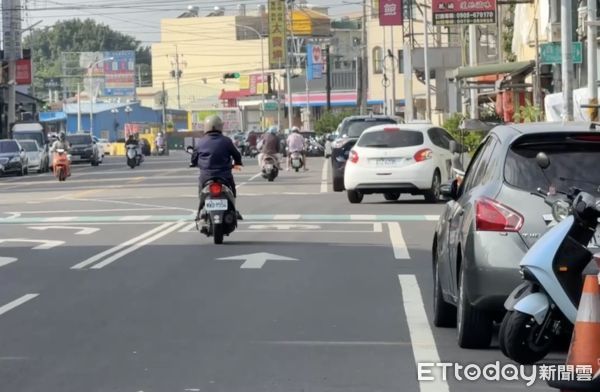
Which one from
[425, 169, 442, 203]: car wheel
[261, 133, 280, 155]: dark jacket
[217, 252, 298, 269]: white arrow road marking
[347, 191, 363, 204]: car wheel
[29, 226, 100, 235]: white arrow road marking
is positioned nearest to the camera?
[217, 252, 298, 269]: white arrow road marking

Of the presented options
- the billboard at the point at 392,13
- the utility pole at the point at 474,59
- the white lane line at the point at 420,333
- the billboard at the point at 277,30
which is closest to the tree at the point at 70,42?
the billboard at the point at 277,30

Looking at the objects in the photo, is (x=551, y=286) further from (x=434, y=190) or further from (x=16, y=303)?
(x=434, y=190)

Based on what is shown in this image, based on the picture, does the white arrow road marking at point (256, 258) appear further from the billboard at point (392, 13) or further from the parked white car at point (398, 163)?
the billboard at point (392, 13)

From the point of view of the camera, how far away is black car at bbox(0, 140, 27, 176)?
52.8 metres

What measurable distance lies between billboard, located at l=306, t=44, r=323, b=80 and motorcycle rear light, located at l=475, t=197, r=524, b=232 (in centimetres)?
9564

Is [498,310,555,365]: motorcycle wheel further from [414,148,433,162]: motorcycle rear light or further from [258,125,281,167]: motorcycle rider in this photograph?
[258,125,281,167]: motorcycle rider

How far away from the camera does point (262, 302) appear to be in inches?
508

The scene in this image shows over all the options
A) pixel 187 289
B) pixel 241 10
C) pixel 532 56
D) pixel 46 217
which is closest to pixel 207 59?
pixel 241 10

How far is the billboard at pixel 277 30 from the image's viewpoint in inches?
3622

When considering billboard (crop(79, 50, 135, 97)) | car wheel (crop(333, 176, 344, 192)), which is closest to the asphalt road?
car wheel (crop(333, 176, 344, 192))

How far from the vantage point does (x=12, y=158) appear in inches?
2084

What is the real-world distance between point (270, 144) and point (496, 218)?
102ft

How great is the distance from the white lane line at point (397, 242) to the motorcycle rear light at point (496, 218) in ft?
24.1

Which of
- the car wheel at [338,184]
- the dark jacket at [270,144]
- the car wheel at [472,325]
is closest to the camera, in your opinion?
the car wheel at [472,325]
